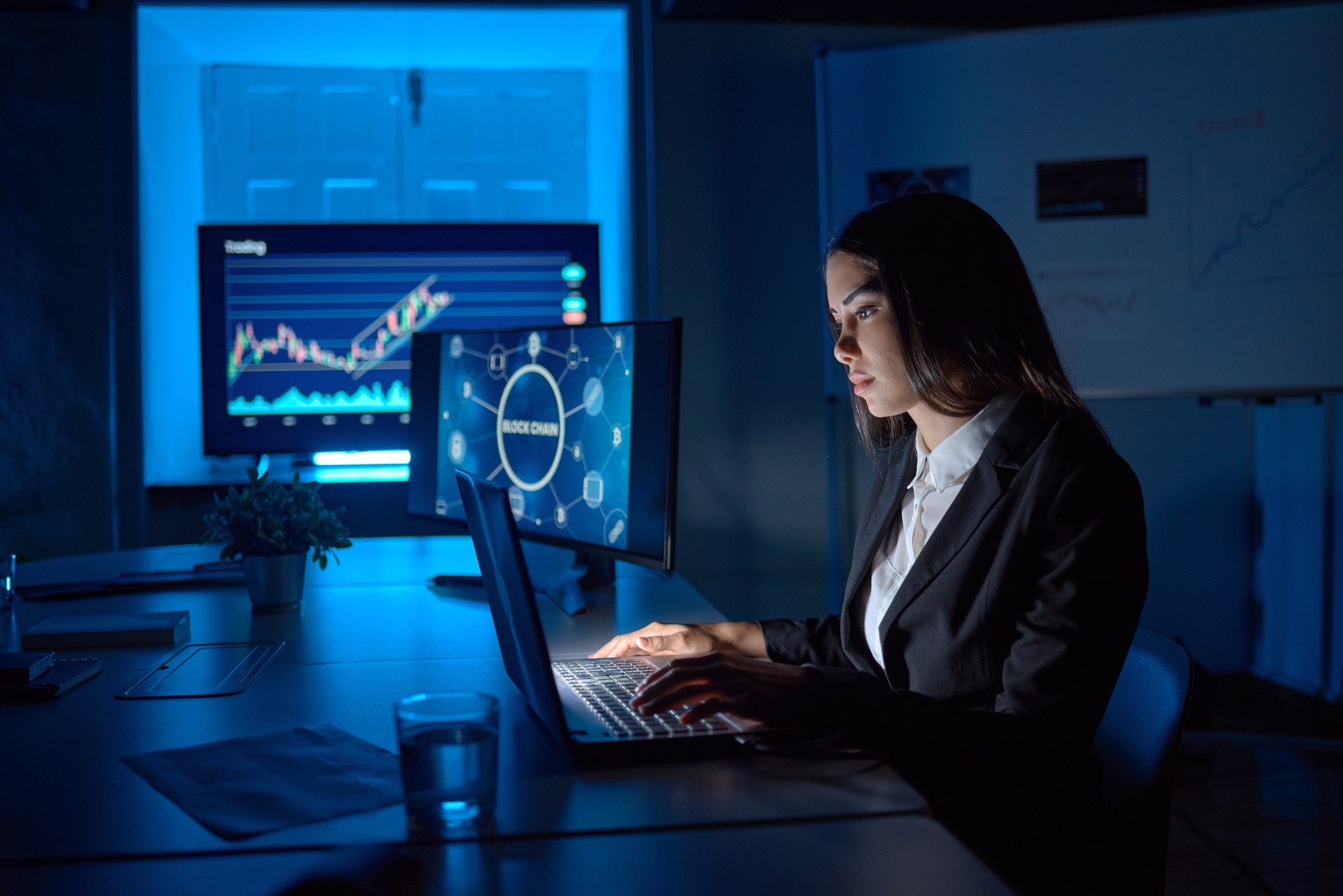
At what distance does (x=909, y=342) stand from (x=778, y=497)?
1916 millimetres

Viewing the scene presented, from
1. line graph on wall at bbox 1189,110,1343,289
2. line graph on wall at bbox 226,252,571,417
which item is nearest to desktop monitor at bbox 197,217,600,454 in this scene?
line graph on wall at bbox 226,252,571,417

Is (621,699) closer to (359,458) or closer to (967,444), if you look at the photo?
(967,444)

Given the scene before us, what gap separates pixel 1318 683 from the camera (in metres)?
2.96

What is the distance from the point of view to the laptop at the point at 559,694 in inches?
32.0

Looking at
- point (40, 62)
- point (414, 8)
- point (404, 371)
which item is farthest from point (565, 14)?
point (40, 62)

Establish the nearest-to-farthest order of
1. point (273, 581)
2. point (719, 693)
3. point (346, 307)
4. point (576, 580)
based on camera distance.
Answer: point (719, 693) < point (273, 581) < point (576, 580) < point (346, 307)

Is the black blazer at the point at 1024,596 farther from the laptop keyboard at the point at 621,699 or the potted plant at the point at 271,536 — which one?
the potted plant at the point at 271,536

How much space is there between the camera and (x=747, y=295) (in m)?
3.04

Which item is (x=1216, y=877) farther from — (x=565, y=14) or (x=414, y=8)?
(x=414, y=8)

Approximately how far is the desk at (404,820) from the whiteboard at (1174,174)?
6.96 ft

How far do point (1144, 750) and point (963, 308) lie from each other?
523mm

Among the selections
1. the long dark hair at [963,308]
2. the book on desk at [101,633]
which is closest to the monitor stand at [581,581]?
the book on desk at [101,633]

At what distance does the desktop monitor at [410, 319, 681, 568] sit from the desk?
1.15ft

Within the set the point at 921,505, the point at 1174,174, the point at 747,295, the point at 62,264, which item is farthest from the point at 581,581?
the point at 62,264
